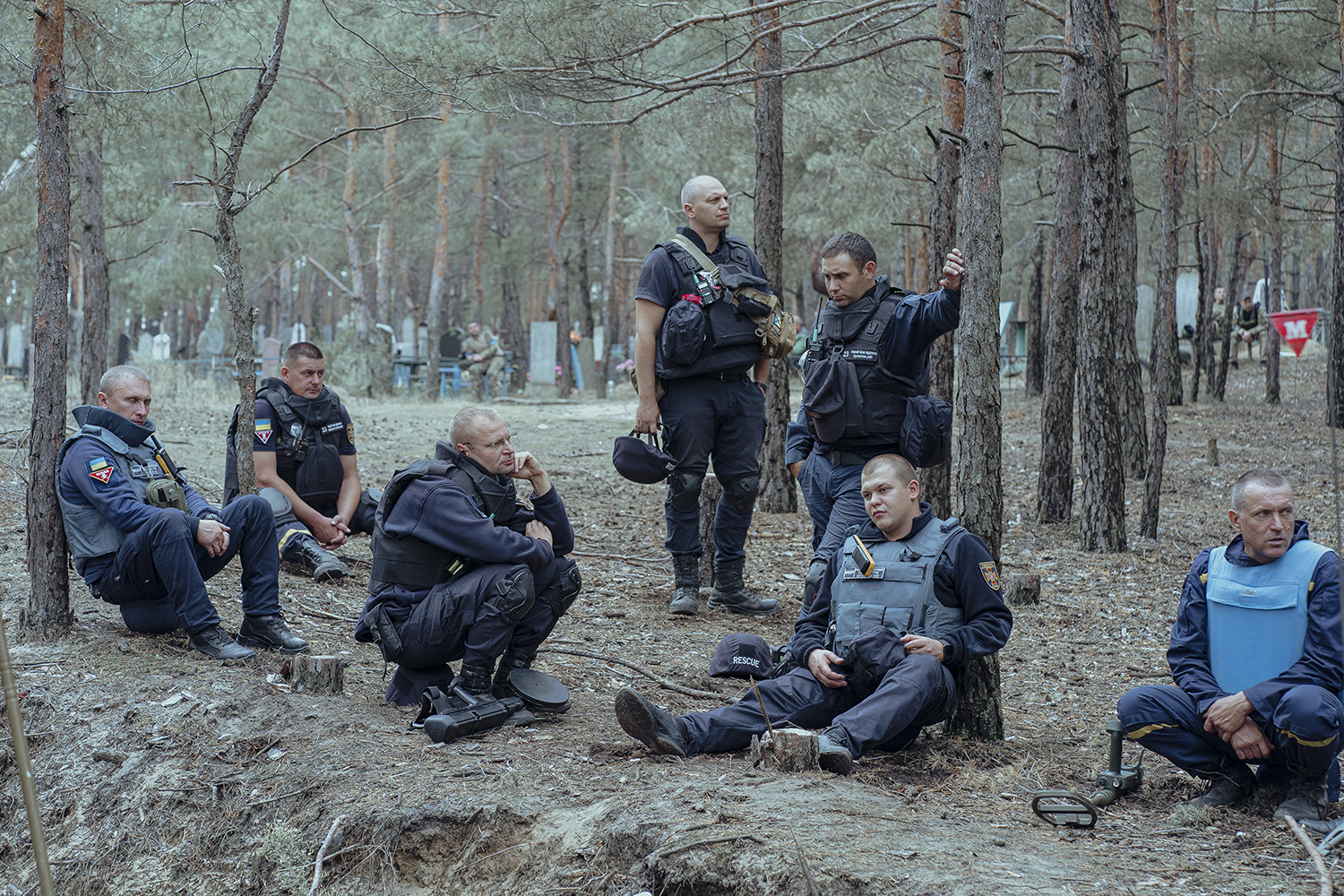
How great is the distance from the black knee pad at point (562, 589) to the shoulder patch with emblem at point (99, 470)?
203 centimetres

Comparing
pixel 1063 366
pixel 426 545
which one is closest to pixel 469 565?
pixel 426 545

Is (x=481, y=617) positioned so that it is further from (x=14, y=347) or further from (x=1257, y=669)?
(x=14, y=347)

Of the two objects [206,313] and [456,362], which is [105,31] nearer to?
[456,362]

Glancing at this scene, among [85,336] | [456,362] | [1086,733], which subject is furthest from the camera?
[456,362]

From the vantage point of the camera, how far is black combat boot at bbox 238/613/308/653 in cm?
500

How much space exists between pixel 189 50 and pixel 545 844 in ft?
17.4

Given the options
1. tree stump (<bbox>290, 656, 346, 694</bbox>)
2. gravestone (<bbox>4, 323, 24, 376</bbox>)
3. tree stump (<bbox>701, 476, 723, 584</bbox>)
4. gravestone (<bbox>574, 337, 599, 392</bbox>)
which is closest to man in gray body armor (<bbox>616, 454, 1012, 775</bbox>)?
tree stump (<bbox>290, 656, 346, 694</bbox>)

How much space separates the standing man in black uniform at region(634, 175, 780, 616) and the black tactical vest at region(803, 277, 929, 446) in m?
0.84

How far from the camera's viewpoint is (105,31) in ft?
25.2

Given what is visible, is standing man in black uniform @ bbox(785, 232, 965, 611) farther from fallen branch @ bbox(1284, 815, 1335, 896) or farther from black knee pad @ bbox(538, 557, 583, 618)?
fallen branch @ bbox(1284, 815, 1335, 896)

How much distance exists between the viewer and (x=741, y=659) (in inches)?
158

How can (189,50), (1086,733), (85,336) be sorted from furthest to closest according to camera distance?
(85,336)
(189,50)
(1086,733)

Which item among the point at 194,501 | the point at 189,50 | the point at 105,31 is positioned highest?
the point at 105,31

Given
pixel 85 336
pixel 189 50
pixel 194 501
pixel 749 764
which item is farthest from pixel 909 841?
pixel 85 336
